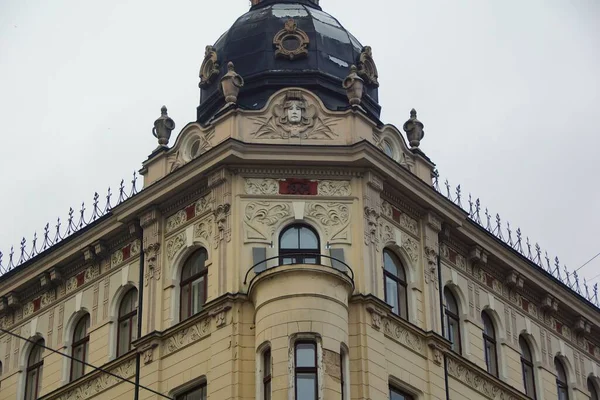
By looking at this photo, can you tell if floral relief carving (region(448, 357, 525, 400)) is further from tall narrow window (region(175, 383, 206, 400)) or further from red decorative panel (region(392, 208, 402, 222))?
tall narrow window (region(175, 383, 206, 400))

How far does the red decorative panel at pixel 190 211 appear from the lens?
4386 cm

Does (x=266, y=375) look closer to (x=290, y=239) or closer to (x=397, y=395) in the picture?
(x=397, y=395)

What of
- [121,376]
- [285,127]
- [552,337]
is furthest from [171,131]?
[552,337]

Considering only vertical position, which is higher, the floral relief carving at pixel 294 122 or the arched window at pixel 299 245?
the floral relief carving at pixel 294 122

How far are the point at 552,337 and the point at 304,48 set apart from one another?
12.1 metres

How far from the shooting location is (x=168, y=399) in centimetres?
4175

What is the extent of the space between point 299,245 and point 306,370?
4.38 m

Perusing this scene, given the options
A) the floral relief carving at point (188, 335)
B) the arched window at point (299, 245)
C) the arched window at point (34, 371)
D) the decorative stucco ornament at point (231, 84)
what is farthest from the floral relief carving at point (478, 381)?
the arched window at point (34, 371)

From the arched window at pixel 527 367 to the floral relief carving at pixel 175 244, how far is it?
1143 centimetres

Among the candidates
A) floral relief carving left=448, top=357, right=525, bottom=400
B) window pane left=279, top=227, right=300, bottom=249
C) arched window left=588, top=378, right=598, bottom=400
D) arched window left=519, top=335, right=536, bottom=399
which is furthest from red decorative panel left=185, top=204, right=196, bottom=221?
arched window left=588, top=378, right=598, bottom=400

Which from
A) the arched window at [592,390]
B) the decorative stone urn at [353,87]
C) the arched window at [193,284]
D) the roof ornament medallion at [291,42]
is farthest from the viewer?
the arched window at [592,390]

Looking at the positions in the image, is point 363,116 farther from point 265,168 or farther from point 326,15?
point 326,15

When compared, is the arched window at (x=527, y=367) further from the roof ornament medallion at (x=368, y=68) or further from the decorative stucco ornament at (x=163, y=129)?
the decorative stucco ornament at (x=163, y=129)

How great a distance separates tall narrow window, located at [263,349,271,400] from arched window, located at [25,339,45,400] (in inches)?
381
